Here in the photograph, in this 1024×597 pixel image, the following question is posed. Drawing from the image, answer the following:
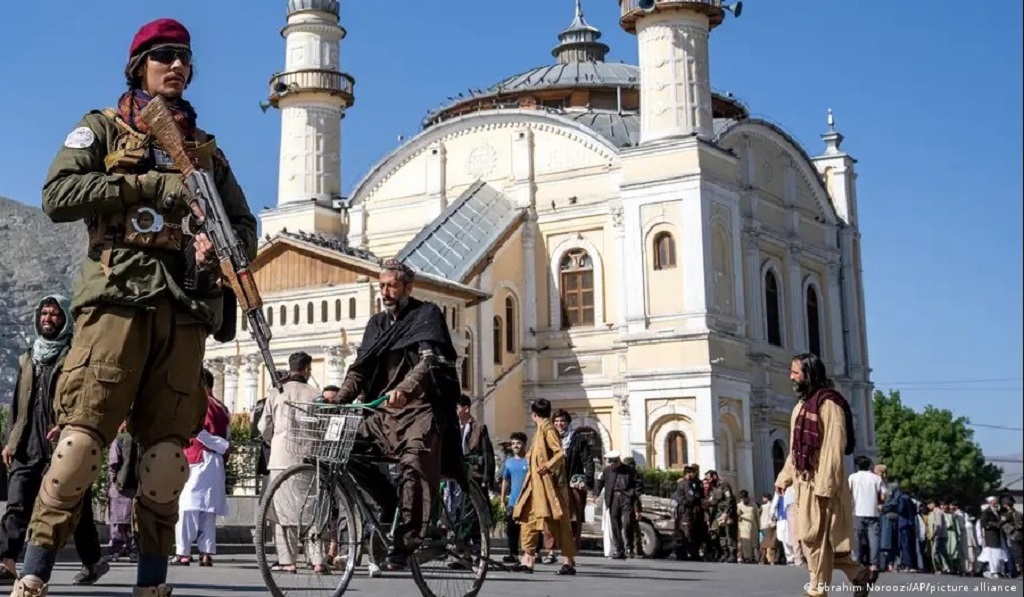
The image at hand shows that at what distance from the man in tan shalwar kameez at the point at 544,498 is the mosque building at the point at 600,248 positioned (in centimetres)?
1843

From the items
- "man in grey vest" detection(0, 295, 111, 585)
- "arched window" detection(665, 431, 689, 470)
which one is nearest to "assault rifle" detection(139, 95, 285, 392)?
"man in grey vest" detection(0, 295, 111, 585)

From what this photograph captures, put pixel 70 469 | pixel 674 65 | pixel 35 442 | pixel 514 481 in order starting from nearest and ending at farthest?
pixel 70 469 → pixel 35 442 → pixel 514 481 → pixel 674 65

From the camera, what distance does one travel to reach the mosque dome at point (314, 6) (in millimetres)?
38438

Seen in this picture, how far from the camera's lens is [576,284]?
34812 millimetres

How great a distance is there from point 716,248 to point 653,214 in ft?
6.14

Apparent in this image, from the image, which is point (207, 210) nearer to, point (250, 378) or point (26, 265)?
point (26, 265)

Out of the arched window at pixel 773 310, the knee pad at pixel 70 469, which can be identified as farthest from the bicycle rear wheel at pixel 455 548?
A: the arched window at pixel 773 310

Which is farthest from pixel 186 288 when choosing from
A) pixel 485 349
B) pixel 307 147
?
pixel 307 147

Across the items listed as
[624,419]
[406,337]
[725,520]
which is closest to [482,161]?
[624,419]

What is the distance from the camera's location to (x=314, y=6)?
38.5m

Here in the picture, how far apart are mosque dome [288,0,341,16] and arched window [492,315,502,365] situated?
1170 cm

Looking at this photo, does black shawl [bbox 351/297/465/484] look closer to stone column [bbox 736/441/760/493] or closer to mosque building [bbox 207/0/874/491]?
mosque building [bbox 207/0/874/491]

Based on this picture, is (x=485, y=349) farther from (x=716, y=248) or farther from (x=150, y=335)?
(x=150, y=335)

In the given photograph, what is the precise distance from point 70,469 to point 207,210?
99 cm
